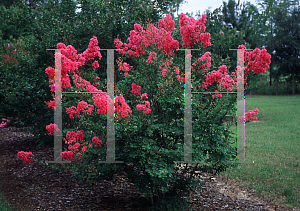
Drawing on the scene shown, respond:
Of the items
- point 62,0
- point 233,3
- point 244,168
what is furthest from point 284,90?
point 62,0

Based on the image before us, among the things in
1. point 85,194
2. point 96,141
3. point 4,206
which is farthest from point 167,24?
point 4,206

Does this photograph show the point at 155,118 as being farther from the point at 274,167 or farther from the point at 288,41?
the point at 288,41

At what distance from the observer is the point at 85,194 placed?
4.09m

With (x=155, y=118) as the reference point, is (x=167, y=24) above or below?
above

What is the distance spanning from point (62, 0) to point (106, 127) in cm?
371

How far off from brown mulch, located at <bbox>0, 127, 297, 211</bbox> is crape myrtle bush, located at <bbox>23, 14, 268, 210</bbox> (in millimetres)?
596

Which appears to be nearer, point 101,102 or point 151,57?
point 101,102

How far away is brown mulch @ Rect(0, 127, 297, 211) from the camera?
3701 mm

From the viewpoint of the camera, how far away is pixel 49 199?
3.83 metres

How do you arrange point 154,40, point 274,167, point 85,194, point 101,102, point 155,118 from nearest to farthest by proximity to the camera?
point 101,102 → point 155,118 → point 154,40 → point 85,194 → point 274,167

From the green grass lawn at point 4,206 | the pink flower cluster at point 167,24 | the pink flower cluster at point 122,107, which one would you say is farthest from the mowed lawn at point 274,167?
the green grass lawn at point 4,206

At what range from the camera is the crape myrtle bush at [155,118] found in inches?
109

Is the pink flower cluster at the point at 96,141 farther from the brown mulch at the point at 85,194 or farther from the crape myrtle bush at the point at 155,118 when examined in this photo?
the brown mulch at the point at 85,194

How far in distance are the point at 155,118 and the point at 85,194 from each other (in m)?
1.85
